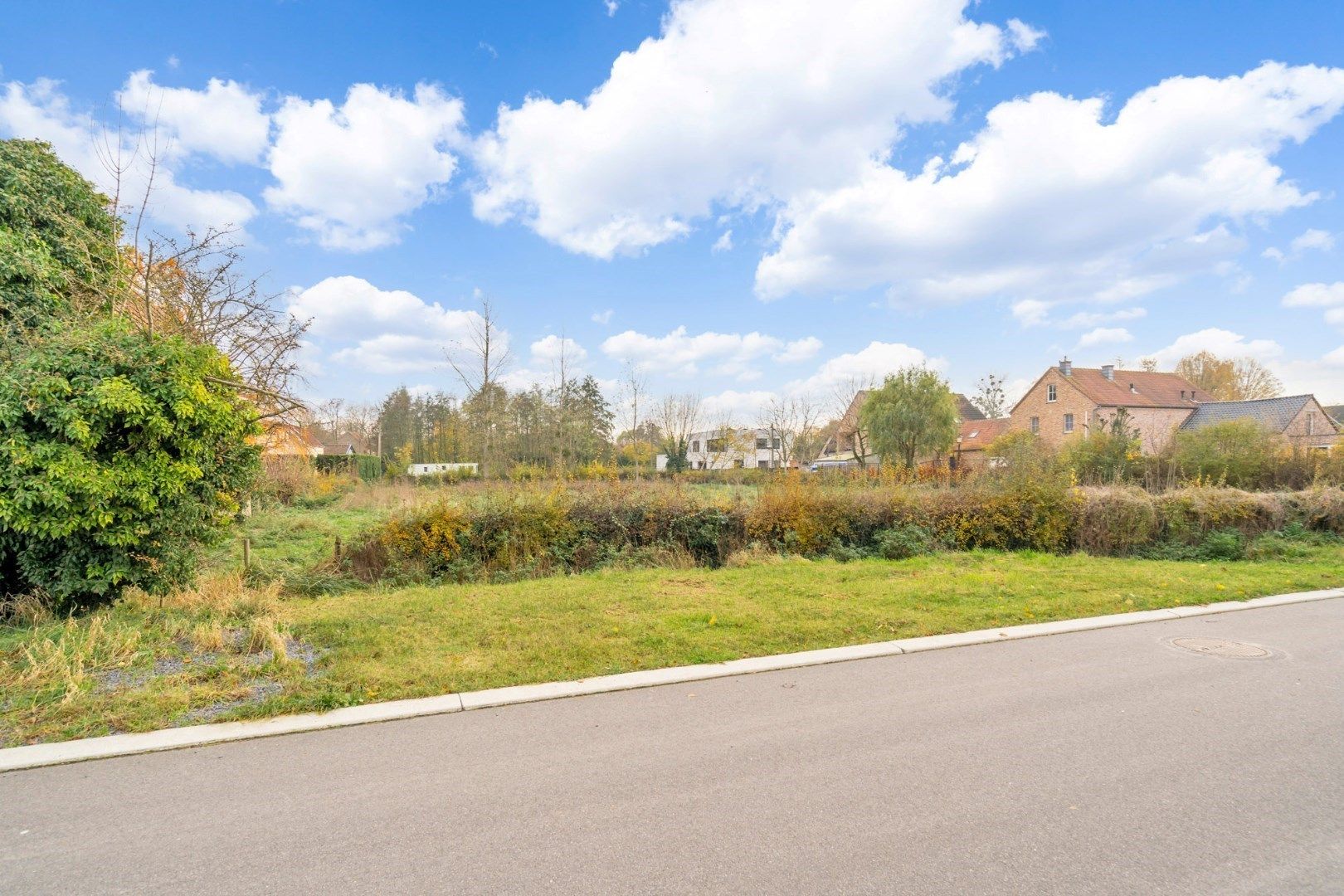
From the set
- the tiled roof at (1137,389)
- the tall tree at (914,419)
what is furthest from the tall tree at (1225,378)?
the tall tree at (914,419)

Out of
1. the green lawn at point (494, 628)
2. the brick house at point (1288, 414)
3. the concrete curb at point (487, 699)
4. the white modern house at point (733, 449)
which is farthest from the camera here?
the white modern house at point (733, 449)

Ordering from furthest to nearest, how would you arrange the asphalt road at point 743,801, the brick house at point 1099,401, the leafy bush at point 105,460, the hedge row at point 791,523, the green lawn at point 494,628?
the brick house at point 1099,401 → the hedge row at point 791,523 → the leafy bush at point 105,460 → the green lawn at point 494,628 → the asphalt road at point 743,801

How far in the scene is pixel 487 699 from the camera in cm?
A: 454

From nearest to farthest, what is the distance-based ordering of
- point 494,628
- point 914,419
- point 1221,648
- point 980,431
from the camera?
1. point 1221,648
2. point 494,628
3. point 914,419
4. point 980,431

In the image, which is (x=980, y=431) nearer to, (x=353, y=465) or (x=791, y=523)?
(x=353, y=465)

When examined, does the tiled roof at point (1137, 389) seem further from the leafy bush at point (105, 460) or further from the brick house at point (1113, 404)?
the leafy bush at point (105, 460)

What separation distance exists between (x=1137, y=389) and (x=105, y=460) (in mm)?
55928

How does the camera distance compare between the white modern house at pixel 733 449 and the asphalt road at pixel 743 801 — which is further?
the white modern house at pixel 733 449

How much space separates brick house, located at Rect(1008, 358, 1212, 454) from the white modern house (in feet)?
55.4

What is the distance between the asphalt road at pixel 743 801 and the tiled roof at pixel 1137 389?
46.1 m

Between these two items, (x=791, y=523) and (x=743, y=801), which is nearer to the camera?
(x=743, y=801)

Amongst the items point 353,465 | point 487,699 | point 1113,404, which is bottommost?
point 487,699

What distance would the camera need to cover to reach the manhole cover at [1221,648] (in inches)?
224

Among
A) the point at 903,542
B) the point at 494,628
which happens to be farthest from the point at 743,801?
the point at 903,542
